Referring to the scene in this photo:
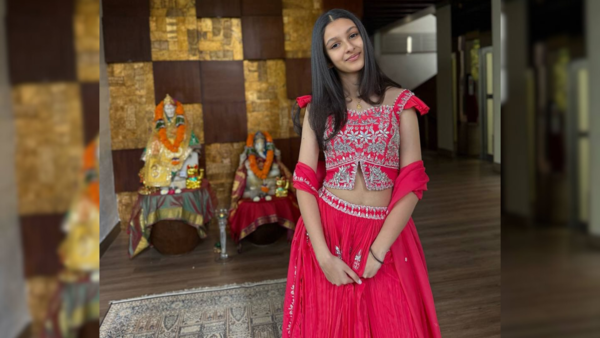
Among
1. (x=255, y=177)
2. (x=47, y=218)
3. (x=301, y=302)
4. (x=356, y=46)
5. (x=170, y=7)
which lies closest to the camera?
(x=47, y=218)

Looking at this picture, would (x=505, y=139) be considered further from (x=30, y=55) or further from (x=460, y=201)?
(x=460, y=201)

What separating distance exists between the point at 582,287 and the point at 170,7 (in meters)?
4.65

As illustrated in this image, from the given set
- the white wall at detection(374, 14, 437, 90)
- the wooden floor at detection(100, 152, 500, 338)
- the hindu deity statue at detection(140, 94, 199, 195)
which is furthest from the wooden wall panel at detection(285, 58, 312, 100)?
the white wall at detection(374, 14, 437, 90)

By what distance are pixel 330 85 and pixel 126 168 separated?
3.61 meters

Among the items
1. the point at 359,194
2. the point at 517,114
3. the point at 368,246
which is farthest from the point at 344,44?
the point at 517,114

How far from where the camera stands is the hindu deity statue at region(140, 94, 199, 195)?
3836mm

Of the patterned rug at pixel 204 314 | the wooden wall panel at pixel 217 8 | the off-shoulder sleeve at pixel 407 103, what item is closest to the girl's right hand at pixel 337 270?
the off-shoulder sleeve at pixel 407 103

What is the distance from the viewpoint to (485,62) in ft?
28.0

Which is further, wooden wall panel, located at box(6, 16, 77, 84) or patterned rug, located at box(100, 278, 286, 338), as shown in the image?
patterned rug, located at box(100, 278, 286, 338)

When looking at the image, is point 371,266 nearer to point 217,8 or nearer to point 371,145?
point 371,145

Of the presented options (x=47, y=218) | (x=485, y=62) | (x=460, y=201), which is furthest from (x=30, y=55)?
(x=485, y=62)

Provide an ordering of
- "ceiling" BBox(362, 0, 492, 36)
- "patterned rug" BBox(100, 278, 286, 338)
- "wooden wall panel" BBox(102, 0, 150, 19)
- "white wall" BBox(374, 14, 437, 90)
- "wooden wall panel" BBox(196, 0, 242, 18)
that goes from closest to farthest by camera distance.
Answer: "patterned rug" BBox(100, 278, 286, 338) → "wooden wall panel" BBox(102, 0, 150, 19) → "wooden wall panel" BBox(196, 0, 242, 18) → "ceiling" BBox(362, 0, 492, 36) → "white wall" BBox(374, 14, 437, 90)

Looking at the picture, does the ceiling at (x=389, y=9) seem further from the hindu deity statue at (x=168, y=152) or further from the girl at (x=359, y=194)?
the girl at (x=359, y=194)

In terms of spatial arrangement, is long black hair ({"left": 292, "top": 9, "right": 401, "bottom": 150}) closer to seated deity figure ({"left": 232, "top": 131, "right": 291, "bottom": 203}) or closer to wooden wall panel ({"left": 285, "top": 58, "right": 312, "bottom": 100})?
seated deity figure ({"left": 232, "top": 131, "right": 291, "bottom": 203})
